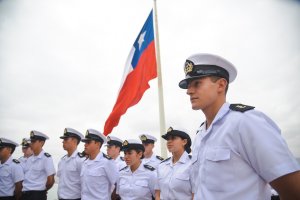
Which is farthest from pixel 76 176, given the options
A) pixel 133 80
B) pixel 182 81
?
pixel 182 81

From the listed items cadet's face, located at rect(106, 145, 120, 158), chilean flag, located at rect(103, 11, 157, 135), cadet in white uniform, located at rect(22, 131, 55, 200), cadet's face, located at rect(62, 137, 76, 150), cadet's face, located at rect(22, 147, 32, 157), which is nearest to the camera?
cadet's face, located at rect(62, 137, 76, 150)

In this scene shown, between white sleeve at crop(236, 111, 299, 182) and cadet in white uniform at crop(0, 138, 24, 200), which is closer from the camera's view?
white sleeve at crop(236, 111, 299, 182)

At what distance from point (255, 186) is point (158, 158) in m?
5.71

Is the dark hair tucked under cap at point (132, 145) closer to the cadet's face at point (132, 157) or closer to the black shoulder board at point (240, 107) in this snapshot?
the cadet's face at point (132, 157)

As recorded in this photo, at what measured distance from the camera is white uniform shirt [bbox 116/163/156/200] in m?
4.96

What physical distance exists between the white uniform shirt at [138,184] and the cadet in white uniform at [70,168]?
108cm

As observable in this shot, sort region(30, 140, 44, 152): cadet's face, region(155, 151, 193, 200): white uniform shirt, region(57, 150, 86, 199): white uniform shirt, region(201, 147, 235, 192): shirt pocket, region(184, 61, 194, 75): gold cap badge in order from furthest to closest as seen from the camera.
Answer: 1. region(30, 140, 44, 152): cadet's face
2. region(57, 150, 86, 199): white uniform shirt
3. region(155, 151, 193, 200): white uniform shirt
4. region(184, 61, 194, 75): gold cap badge
5. region(201, 147, 235, 192): shirt pocket

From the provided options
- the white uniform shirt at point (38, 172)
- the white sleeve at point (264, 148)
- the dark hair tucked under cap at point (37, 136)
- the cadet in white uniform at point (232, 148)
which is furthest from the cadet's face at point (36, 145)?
the white sleeve at point (264, 148)

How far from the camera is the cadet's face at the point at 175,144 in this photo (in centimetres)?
474

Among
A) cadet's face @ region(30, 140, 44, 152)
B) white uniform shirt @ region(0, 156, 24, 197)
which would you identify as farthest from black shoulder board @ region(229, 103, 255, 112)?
white uniform shirt @ region(0, 156, 24, 197)

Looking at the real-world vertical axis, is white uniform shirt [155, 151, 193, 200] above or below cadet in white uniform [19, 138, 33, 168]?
above

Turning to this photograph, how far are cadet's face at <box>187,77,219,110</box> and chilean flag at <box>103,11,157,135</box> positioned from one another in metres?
5.45

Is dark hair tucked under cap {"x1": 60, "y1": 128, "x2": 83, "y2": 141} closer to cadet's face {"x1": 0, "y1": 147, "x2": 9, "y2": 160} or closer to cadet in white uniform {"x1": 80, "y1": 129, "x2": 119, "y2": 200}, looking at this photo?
cadet in white uniform {"x1": 80, "y1": 129, "x2": 119, "y2": 200}

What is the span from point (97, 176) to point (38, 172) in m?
2.39
